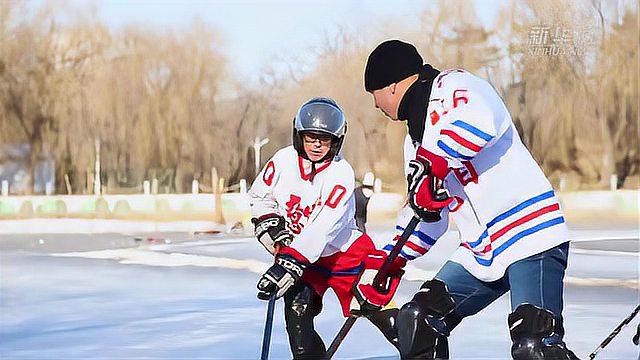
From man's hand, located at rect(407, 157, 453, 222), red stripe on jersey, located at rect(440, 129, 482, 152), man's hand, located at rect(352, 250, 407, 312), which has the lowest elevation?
man's hand, located at rect(352, 250, 407, 312)

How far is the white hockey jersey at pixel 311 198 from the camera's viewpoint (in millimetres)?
2623

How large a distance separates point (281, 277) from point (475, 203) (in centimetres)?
61

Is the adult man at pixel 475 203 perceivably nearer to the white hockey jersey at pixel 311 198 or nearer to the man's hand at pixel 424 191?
the man's hand at pixel 424 191

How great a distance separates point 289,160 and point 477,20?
14.8 metres

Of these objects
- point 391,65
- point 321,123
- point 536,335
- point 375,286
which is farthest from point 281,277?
point 536,335

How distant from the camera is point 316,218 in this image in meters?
2.61

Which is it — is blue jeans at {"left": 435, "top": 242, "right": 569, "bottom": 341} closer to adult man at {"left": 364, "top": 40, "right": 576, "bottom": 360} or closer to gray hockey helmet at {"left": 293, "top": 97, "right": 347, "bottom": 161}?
adult man at {"left": 364, "top": 40, "right": 576, "bottom": 360}

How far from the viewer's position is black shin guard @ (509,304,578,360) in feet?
6.19

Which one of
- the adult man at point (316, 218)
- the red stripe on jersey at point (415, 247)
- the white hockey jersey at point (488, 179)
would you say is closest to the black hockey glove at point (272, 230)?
the adult man at point (316, 218)

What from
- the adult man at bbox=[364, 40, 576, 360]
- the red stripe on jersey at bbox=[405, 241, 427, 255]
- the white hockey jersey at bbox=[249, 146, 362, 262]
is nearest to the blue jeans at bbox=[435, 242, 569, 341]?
the adult man at bbox=[364, 40, 576, 360]

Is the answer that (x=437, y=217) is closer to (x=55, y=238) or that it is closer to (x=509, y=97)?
(x=55, y=238)

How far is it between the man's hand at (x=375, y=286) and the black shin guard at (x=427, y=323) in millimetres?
153

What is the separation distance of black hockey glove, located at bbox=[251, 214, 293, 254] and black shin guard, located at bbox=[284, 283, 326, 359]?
128mm

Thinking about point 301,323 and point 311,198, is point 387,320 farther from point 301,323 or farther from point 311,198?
point 311,198
